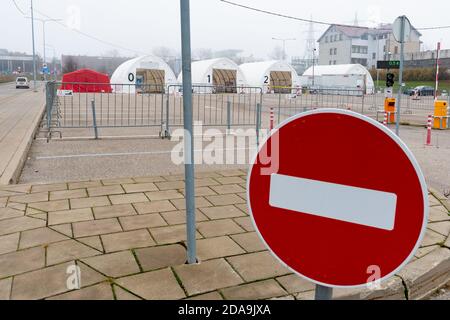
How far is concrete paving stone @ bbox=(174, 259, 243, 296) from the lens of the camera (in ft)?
8.85

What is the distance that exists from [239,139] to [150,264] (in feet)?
23.4

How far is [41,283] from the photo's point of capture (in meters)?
2.71

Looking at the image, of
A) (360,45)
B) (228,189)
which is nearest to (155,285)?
(228,189)

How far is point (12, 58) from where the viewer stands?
115 meters

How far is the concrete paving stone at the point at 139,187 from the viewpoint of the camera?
5.00 meters

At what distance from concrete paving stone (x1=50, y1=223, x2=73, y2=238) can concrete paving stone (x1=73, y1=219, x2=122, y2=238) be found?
37 mm

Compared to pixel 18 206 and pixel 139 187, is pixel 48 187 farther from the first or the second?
pixel 139 187

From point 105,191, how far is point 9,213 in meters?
1.12

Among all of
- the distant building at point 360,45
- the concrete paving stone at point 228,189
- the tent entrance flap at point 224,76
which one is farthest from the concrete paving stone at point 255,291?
the distant building at point 360,45

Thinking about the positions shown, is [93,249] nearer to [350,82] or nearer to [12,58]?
[350,82]

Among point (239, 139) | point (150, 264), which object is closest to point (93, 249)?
point (150, 264)

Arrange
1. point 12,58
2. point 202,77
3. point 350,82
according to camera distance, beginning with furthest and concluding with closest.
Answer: point 12,58
point 350,82
point 202,77

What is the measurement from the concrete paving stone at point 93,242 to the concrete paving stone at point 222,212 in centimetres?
117

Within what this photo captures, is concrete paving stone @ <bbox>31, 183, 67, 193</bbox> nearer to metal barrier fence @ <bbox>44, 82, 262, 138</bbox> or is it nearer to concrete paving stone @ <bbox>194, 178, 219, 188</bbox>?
concrete paving stone @ <bbox>194, 178, 219, 188</bbox>
